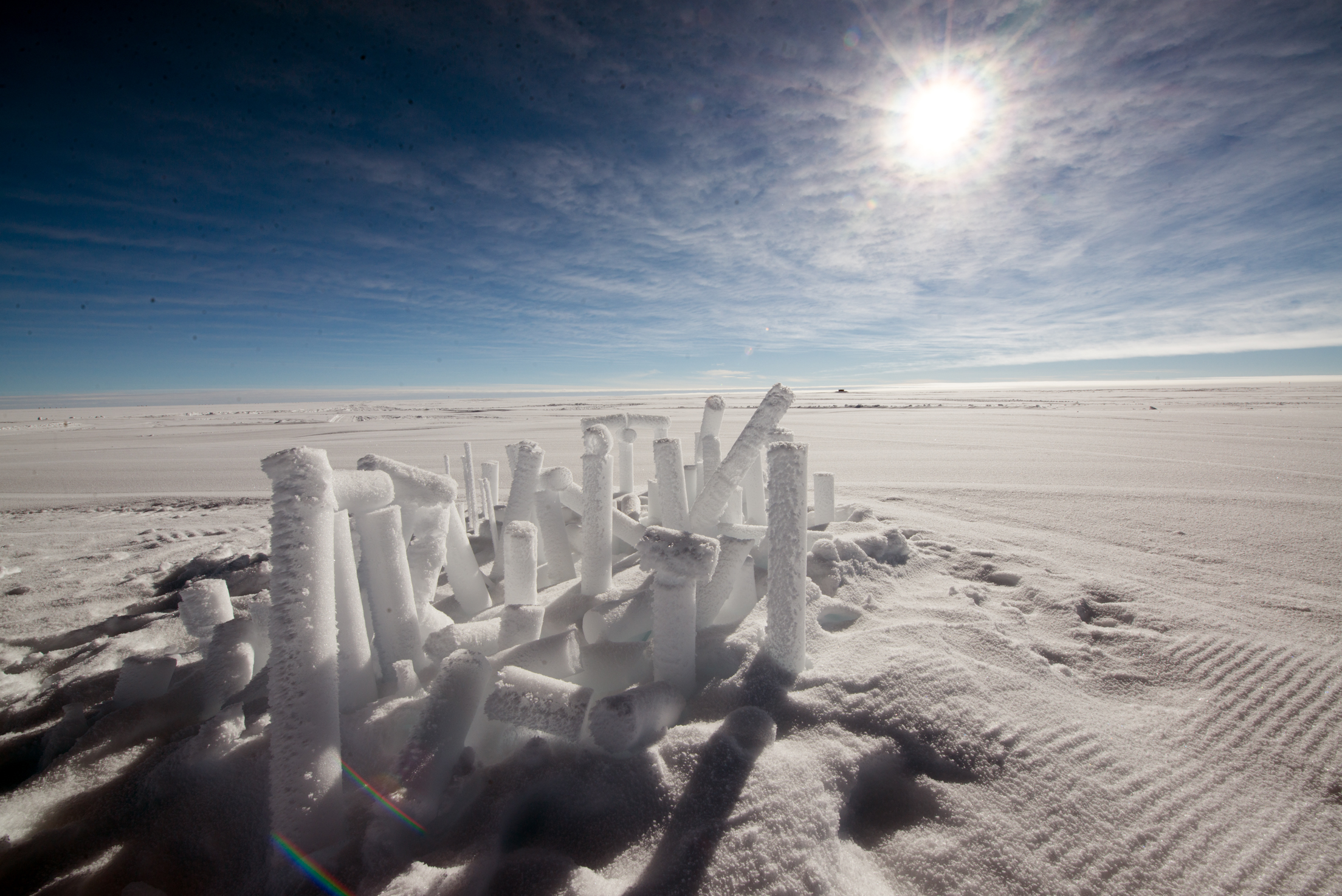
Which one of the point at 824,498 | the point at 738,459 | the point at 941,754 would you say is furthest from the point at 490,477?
the point at 941,754

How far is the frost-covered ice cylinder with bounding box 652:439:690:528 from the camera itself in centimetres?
330

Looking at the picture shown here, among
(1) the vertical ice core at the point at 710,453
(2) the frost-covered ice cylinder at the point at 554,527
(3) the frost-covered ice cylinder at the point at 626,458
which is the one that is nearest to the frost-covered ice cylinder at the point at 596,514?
(2) the frost-covered ice cylinder at the point at 554,527

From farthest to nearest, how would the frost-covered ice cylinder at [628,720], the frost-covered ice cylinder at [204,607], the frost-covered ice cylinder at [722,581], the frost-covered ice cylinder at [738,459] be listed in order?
the frost-covered ice cylinder at [738,459], the frost-covered ice cylinder at [722,581], the frost-covered ice cylinder at [204,607], the frost-covered ice cylinder at [628,720]

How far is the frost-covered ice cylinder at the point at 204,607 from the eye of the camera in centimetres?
241

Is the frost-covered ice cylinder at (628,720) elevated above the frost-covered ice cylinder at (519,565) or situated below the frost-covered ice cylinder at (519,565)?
below

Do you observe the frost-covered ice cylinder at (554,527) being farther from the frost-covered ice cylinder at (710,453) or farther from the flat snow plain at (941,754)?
the flat snow plain at (941,754)

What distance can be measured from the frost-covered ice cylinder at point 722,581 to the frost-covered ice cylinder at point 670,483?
2.58ft

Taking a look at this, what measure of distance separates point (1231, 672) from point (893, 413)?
76.3ft

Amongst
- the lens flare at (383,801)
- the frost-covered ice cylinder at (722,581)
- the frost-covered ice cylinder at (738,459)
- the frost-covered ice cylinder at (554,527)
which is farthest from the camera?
the frost-covered ice cylinder at (554,527)

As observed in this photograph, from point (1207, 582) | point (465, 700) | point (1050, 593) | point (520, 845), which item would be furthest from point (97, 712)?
point (1207, 582)

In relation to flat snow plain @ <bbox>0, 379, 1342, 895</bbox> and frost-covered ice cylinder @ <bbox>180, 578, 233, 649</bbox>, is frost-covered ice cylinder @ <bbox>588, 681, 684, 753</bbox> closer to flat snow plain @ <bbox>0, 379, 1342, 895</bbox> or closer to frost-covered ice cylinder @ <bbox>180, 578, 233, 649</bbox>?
flat snow plain @ <bbox>0, 379, 1342, 895</bbox>

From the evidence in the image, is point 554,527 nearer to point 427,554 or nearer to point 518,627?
point 427,554

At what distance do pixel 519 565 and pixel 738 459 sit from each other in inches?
51.9

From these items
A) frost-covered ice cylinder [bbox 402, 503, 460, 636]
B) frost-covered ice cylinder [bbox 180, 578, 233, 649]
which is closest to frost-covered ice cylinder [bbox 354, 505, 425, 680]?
frost-covered ice cylinder [bbox 402, 503, 460, 636]
